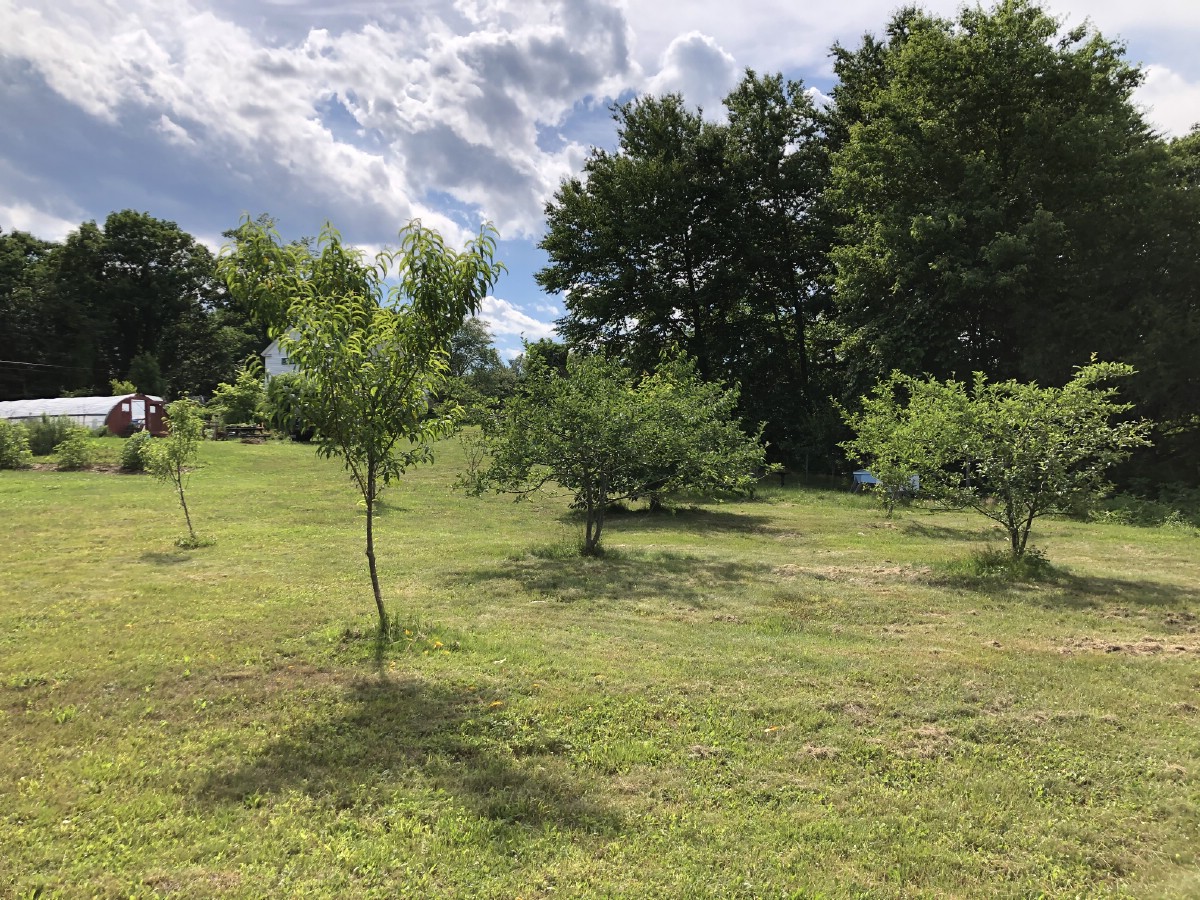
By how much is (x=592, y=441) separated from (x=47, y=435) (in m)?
26.7

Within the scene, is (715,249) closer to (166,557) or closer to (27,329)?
(166,557)

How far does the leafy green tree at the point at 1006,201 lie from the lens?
21.2m

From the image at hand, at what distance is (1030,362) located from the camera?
2220 cm

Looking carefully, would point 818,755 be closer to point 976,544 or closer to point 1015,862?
point 1015,862

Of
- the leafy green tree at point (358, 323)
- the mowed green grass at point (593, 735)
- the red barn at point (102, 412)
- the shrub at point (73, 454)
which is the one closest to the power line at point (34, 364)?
the red barn at point (102, 412)

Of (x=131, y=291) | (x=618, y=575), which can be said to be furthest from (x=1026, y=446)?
(x=131, y=291)

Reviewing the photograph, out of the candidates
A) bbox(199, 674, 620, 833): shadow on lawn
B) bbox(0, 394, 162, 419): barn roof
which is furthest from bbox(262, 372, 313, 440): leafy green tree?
bbox(0, 394, 162, 419): barn roof

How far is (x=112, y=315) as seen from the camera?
Result: 5597 centimetres

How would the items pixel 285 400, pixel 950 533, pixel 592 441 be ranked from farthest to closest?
1. pixel 950 533
2. pixel 592 441
3. pixel 285 400

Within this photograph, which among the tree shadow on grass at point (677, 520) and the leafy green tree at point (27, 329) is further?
the leafy green tree at point (27, 329)

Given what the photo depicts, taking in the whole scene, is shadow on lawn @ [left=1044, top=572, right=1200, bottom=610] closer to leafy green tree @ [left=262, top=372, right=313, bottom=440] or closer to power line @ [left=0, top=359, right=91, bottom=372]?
leafy green tree @ [left=262, top=372, right=313, bottom=440]

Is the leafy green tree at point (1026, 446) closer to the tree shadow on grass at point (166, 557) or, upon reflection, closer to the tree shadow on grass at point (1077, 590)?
the tree shadow on grass at point (1077, 590)

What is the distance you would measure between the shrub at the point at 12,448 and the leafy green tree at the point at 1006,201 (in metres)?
30.7

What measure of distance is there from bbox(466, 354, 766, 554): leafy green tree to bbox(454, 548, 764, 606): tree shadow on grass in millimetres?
842
